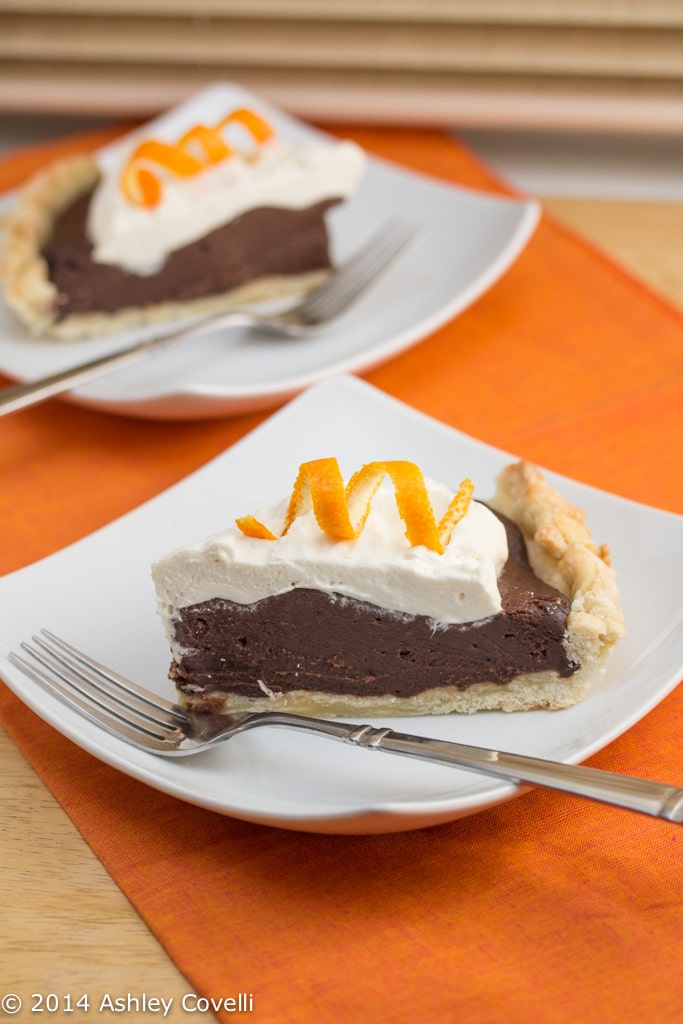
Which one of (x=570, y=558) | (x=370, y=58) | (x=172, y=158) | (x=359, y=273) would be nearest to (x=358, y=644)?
(x=570, y=558)

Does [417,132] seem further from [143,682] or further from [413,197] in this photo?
[143,682]

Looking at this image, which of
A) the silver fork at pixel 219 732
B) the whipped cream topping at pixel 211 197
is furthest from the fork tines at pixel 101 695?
the whipped cream topping at pixel 211 197

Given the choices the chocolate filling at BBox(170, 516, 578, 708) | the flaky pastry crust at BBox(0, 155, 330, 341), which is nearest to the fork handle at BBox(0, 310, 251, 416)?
the flaky pastry crust at BBox(0, 155, 330, 341)

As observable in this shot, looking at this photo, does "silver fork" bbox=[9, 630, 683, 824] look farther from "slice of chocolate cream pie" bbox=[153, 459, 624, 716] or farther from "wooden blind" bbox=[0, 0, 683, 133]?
"wooden blind" bbox=[0, 0, 683, 133]

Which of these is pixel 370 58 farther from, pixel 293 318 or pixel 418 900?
pixel 418 900

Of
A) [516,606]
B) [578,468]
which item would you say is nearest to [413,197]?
[578,468]
